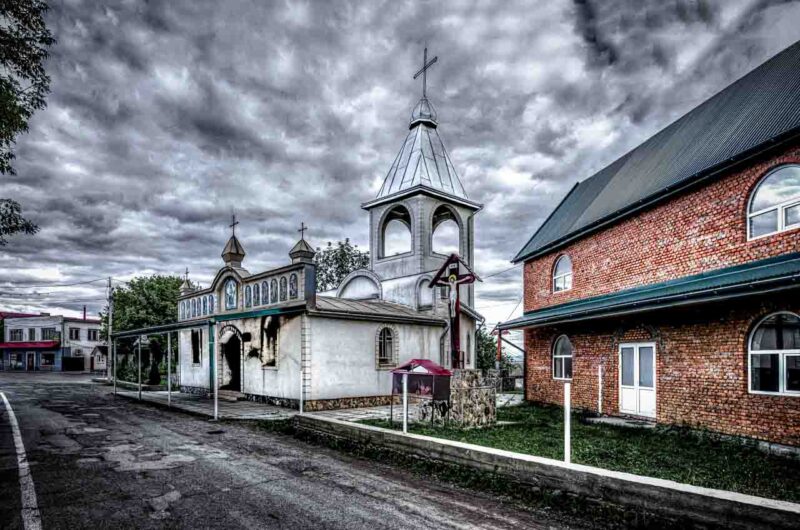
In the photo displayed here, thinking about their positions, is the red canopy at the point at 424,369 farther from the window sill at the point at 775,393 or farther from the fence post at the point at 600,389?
the window sill at the point at 775,393

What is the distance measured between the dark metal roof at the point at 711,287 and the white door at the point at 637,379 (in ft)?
4.53

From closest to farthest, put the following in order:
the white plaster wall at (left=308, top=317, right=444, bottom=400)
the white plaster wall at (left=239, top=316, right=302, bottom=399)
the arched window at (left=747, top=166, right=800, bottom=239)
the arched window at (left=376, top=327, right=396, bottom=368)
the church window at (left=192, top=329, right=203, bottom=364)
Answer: the arched window at (left=747, top=166, right=800, bottom=239), the white plaster wall at (left=308, top=317, right=444, bottom=400), the white plaster wall at (left=239, top=316, right=302, bottom=399), the arched window at (left=376, top=327, right=396, bottom=368), the church window at (left=192, top=329, right=203, bottom=364)

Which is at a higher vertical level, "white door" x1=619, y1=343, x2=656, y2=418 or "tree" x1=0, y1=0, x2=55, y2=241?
"tree" x1=0, y1=0, x2=55, y2=241

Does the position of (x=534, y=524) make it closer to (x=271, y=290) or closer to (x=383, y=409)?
(x=383, y=409)

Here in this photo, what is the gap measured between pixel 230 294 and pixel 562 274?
1310 cm

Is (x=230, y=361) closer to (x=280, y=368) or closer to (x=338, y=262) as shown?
(x=280, y=368)

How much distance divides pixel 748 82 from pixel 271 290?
1520 cm

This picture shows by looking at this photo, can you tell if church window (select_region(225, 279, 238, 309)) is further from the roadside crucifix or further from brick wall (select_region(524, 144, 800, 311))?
brick wall (select_region(524, 144, 800, 311))

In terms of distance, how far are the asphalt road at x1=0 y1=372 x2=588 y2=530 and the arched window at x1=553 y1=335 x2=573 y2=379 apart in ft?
30.1

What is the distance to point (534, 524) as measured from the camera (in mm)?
5301

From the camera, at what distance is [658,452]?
859 centimetres

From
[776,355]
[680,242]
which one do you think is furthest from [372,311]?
[776,355]

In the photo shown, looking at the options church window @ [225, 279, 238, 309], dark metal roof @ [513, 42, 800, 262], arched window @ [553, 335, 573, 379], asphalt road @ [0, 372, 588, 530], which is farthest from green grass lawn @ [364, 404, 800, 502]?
church window @ [225, 279, 238, 309]

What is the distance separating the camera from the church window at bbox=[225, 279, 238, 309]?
20.2 m
